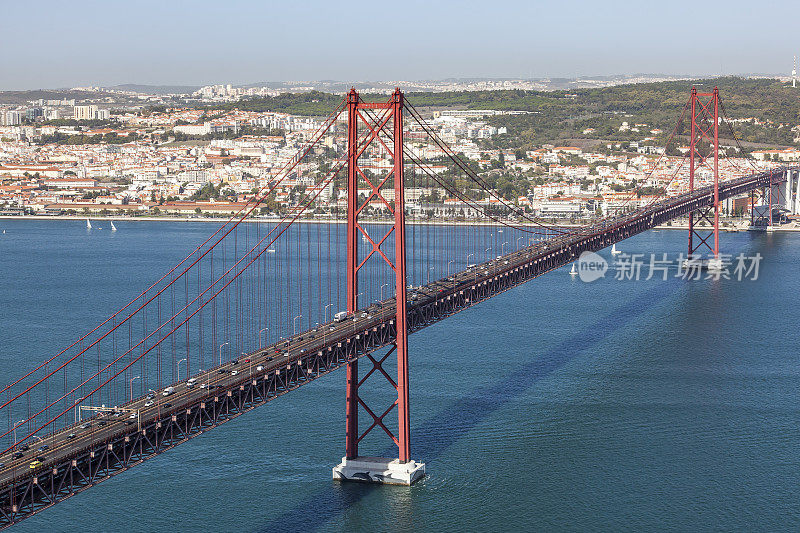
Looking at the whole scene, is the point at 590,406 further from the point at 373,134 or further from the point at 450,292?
the point at 373,134

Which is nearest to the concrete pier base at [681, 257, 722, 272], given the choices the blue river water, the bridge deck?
the blue river water

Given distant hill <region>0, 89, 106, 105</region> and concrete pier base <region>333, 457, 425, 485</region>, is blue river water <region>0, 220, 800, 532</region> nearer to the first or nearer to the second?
concrete pier base <region>333, 457, 425, 485</region>

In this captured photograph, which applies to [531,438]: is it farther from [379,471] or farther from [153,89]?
[153,89]

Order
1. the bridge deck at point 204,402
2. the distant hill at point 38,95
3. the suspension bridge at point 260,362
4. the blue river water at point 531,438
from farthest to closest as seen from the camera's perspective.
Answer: the distant hill at point 38,95 < the blue river water at point 531,438 < the suspension bridge at point 260,362 < the bridge deck at point 204,402

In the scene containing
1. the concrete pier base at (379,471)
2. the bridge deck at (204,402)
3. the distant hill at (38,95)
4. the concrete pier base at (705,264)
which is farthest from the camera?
the distant hill at (38,95)

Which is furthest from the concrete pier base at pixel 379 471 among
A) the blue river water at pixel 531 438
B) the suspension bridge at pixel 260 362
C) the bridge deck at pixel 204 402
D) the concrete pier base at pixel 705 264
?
the concrete pier base at pixel 705 264

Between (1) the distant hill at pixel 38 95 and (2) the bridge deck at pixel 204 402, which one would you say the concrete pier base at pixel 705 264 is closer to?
(2) the bridge deck at pixel 204 402
